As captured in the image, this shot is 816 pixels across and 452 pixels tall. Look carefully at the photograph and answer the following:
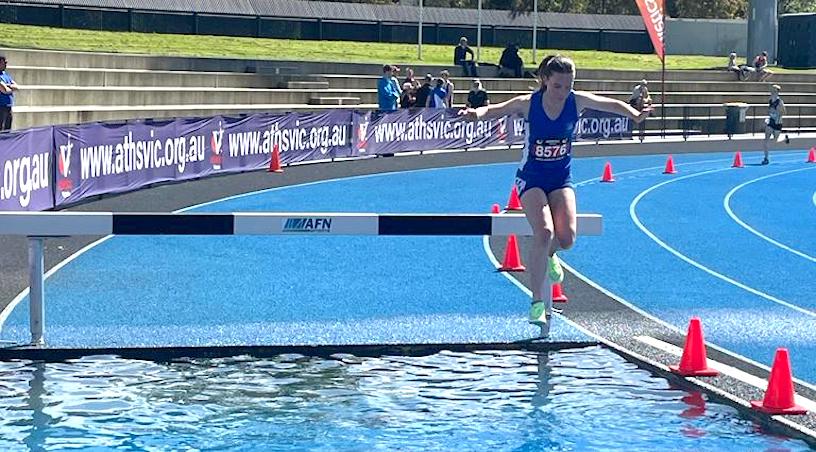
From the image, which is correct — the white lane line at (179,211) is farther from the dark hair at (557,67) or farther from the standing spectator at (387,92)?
the dark hair at (557,67)

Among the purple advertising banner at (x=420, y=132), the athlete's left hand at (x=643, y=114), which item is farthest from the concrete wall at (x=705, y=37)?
the athlete's left hand at (x=643, y=114)

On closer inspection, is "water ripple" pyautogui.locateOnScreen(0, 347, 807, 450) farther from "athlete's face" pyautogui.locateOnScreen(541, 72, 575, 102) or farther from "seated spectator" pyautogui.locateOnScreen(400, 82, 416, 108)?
"seated spectator" pyautogui.locateOnScreen(400, 82, 416, 108)

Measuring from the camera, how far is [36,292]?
958cm

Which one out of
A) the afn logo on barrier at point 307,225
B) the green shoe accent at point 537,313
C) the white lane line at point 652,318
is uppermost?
the afn logo on barrier at point 307,225

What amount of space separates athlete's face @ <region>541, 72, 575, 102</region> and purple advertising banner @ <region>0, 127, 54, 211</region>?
342 inches

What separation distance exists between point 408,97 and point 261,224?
2584 centimetres

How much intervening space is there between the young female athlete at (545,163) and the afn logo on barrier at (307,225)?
1.18 metres

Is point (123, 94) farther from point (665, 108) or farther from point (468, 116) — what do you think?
point (468, 116)

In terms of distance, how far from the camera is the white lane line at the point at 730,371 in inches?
319

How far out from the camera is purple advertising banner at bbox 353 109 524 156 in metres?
32.7

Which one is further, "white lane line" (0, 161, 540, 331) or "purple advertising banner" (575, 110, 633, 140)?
"purple advertising banner" (575, 110, 633, 140)

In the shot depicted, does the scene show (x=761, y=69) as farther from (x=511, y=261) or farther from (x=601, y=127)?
(x=511, y=261)

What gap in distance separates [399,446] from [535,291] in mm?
3156

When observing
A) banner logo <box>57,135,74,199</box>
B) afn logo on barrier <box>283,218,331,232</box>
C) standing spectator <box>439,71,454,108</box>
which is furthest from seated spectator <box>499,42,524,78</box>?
afn logo on barrier <box>283,218,331,232</box>
